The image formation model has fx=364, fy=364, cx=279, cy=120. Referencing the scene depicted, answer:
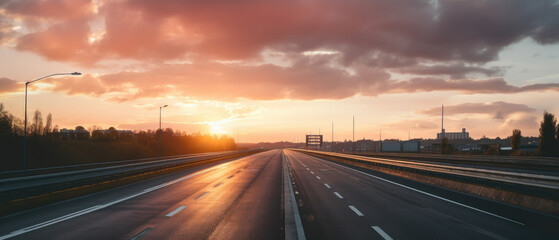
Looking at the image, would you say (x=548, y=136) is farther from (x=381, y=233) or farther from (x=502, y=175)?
(x=381, y=233)

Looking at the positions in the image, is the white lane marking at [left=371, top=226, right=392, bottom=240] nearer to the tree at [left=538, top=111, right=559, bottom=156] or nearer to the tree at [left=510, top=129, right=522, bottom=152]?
the tree at [left=538, top=111, right=559, bottom=156]

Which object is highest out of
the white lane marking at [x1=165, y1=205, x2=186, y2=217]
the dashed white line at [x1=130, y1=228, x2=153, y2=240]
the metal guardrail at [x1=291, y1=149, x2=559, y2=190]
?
the metal guardrail at [x1=291, y1=149, x2=559, y2=190]

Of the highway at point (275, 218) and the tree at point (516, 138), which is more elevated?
the tree at point (516, 138)

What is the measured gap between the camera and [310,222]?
33.5 feet

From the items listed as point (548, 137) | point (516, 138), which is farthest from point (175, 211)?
point (516, 138)

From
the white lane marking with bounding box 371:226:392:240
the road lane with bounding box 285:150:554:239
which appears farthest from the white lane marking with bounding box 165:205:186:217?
the white lane marking with bounding box 371:226:392:240

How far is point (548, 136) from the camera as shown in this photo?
187 feet

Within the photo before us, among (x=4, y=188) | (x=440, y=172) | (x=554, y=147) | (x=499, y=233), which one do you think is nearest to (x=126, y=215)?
(x=4, y=188)

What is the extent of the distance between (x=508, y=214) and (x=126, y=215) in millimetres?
11968

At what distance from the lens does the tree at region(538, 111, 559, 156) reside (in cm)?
5453

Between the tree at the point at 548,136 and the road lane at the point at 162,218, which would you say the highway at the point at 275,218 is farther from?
the tree at the point at 548,136

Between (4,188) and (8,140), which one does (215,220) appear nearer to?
(4,188)

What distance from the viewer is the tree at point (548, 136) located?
2147 inches

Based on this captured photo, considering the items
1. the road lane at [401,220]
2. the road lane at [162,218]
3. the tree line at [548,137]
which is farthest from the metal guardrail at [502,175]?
the tree line at [548,137]
